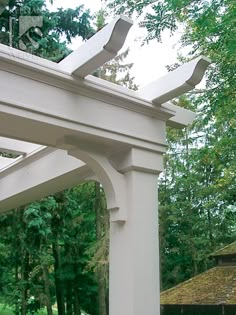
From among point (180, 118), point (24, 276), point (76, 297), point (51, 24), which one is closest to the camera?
point (180, 118)

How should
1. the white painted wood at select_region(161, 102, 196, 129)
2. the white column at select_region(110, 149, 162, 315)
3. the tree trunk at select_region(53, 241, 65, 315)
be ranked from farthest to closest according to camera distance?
the tree trunk at select_region(53, 241, 65, 315)
the white painted wood at select_region(161, 102, 196, 129)
the white column at select_region(110, 149, 162, 315)

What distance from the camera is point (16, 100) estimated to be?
8.14 ft

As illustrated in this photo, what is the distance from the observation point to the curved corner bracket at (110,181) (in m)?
2.87

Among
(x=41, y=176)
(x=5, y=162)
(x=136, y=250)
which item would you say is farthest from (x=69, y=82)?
(x=5, y=162)

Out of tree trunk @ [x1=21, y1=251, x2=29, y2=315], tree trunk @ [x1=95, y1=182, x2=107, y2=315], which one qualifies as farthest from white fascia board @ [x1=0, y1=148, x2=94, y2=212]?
tree trunk @ [x1=95, y1=182, x2=107, y2=315]

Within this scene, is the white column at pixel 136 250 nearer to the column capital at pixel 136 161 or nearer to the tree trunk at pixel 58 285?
the column capital at pixel 136 161

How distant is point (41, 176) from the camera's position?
382 cm

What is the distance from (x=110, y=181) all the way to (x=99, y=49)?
88cm

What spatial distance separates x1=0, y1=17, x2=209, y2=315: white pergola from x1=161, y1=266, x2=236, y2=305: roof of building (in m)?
6.44

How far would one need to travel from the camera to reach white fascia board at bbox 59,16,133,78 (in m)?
2.39

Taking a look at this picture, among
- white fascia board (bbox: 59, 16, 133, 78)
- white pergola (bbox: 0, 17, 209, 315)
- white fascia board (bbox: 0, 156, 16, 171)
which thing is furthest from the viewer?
white fascia board (bbox: 0, 156, 16, 171)

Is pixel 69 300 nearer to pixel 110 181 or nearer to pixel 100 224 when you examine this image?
pixel 100 224

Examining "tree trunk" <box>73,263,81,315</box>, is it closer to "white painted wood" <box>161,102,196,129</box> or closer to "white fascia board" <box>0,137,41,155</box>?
"white fascia board" <box>0,137,41,155</box>

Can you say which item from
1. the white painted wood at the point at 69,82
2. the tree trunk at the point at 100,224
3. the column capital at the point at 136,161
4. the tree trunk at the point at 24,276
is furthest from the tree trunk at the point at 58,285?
the white painted wood at the point at 69,82
